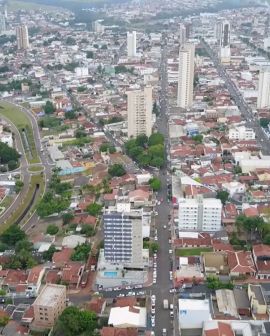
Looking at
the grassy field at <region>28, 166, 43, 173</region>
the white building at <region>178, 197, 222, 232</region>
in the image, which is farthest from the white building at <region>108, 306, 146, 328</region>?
the grassy field at <region>28, 166, 43, 173</region>

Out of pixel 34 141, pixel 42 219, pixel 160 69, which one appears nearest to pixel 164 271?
pixel 42 219

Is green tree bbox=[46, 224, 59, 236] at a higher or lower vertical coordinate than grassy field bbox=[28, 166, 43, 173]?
higher

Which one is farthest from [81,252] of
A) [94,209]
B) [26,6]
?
[26,6]

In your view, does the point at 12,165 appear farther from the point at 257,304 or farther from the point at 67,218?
the point at 257,304

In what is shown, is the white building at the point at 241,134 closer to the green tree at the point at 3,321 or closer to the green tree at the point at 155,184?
the green tree at the point at 155,184

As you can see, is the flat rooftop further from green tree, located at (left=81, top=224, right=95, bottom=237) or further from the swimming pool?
green tree, located at (left=81, top=224, right=95, bottom=237)

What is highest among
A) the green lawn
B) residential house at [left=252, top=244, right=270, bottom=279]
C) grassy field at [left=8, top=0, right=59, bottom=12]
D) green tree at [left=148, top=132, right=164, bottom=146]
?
grassy field at [left=8, top=0, right=59, bottom=12]

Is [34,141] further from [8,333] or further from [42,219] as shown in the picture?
[8,333]
